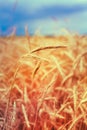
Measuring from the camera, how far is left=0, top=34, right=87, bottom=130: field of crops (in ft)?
5.67

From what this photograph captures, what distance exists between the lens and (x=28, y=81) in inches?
102

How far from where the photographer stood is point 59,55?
2980 mm

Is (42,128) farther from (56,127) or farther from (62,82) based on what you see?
(62,82)

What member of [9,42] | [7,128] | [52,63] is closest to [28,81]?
[52,63]

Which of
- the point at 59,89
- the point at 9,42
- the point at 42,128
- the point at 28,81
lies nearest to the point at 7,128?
the point at 42,128

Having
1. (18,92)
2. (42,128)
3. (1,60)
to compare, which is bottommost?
(42,128)

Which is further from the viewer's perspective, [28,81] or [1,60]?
[1,60]

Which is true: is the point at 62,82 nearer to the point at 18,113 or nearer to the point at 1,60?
the point at 18,113

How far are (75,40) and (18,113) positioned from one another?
1.04 meters

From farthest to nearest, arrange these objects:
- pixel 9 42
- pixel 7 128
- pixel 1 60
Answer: pixel 9 42
pixel 1 60
pixel 7 128

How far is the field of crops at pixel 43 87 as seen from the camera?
173 centimetres

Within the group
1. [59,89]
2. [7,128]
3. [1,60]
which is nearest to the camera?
[7,128]

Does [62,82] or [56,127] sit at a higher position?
[62,82]

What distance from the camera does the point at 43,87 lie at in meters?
2.39
